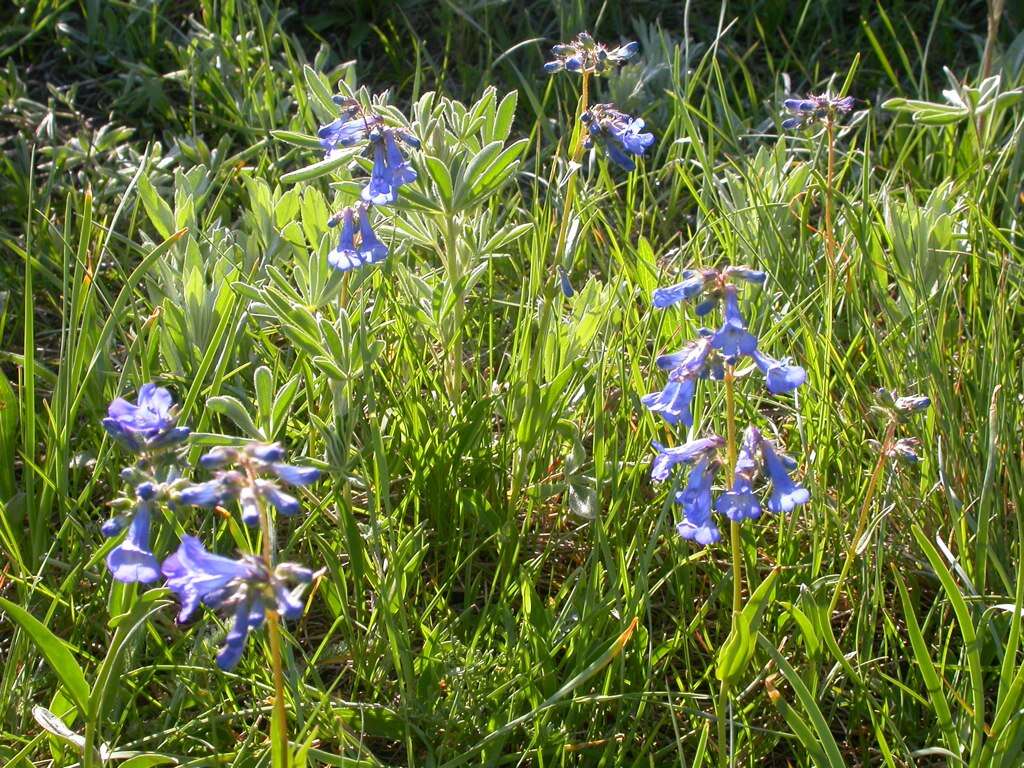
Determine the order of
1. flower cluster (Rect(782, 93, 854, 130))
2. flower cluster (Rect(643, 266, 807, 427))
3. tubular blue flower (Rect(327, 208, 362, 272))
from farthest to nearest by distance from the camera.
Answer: flower cluster (Rect(782, 93, 854, 130)), tubular blue flower (Rect(327, 208, 362, 272)), flower cluster (Rect(643, 266, 807, 427))

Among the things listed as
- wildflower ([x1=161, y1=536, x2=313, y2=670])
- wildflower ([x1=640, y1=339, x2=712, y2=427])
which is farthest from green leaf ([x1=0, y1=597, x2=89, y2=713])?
wildflower ([x1=640, y1=339, x2=712, y2=427])

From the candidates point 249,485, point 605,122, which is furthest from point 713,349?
point 605,122

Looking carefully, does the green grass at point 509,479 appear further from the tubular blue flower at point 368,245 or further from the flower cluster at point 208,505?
the flower cluster at point 208,505

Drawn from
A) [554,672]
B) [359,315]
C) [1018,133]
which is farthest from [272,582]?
[1018,133]

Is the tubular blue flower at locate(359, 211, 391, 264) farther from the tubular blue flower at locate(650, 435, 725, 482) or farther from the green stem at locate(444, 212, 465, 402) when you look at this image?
the tubular blue flower at locate(650, 435, 725, 482)

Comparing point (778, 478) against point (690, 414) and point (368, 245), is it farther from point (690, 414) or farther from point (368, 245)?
point (368, 245)

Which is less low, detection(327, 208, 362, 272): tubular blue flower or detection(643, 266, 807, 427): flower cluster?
detection(643, 266, 807, 427): flower cluster

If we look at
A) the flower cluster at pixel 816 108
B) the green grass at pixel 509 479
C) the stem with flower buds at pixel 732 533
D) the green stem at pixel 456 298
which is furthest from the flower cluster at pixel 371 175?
the flower cluster at pixel 816 108
